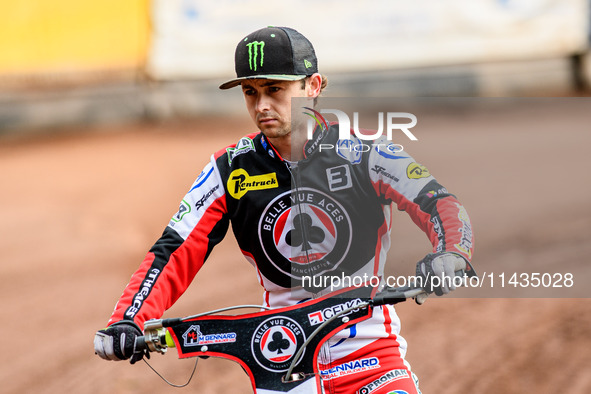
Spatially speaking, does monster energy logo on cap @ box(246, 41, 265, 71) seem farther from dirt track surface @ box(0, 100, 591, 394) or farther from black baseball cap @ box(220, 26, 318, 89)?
dirt track surface @ box(0, 100, 591, 394)

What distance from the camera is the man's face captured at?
322cm

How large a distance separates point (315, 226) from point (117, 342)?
2.98 ft

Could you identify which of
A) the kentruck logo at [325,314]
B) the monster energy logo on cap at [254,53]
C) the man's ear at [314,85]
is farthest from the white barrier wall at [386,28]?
the kentruck logo at [325,314]

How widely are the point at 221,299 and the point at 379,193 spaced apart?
4.49 metres

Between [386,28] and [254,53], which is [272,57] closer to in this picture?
[254,53]

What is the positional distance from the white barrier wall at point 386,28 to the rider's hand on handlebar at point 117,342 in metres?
11.2

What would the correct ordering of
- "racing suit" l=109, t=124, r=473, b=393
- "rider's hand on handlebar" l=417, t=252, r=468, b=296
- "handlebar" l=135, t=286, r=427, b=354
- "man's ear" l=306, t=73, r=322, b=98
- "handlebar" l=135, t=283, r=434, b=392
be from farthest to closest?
"man's ear" l=306, t=73, r=322, b=98
"racing suit" l=109, t=124, r=473, b=393
"handlebar" l=135, t=283, r=434, b=392
"handlebar" l=135, t=286, r=427, b=354
"rider's hand on handlebar" l=417, t=252, r=468, b=296

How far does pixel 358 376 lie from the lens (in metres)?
3.13

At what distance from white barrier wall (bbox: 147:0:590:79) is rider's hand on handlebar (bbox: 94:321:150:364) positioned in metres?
11.2

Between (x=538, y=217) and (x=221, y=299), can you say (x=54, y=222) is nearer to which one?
(x=221, y=299)

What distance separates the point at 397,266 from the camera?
3143 mm

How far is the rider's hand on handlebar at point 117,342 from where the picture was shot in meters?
2.89

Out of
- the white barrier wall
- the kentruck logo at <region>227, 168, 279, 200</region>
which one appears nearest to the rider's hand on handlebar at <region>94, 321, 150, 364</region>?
the kentruck logo at <region>227, 168, 279, 200</region>

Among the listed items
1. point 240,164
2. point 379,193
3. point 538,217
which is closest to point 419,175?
point 379,193
